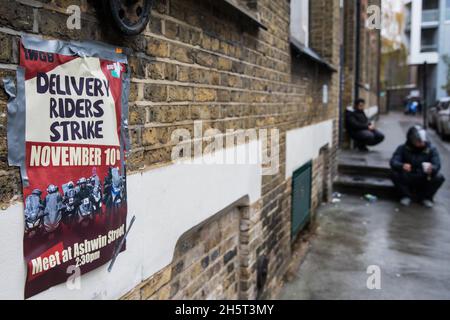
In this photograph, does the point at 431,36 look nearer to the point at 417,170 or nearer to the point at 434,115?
the point at 434,115

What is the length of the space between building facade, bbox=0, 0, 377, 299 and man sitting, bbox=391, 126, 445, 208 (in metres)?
3.89

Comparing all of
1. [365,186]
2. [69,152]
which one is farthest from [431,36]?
[69,152]

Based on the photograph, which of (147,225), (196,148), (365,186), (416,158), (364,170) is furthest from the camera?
(364,170)

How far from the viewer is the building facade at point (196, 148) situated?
1584 mm

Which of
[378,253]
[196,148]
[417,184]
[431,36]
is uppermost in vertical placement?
[431,36]

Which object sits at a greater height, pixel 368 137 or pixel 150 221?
pixel 150 221

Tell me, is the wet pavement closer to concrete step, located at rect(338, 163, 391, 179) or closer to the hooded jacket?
the hooded jacket

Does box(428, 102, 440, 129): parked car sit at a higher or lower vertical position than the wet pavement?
higher

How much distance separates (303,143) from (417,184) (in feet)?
11.7

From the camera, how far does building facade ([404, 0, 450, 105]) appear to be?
69.6 ft

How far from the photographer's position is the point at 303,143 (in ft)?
19.0

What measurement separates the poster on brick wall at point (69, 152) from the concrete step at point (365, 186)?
7667 millimetres

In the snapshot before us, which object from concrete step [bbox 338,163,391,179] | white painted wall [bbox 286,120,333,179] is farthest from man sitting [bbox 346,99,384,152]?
white painted wall [bbox 286,120,333,179]
